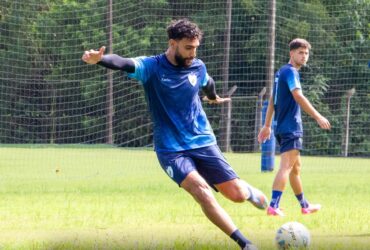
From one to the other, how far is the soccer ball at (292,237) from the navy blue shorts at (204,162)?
766 mm

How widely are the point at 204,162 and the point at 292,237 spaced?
1056mm

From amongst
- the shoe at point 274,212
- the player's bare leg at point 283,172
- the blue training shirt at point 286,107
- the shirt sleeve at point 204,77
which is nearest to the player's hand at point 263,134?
the blue training shirt at point 286,107

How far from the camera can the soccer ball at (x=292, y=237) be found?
734 cm

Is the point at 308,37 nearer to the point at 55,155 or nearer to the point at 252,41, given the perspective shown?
the point at 252,41

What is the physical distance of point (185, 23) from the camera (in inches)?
310

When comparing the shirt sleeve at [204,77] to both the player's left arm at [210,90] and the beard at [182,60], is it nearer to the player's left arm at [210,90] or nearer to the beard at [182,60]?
the player's left arm at [210,90]

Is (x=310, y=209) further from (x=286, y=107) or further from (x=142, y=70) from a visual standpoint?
(x=142, y=70)

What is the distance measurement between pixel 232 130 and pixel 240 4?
5.24 m

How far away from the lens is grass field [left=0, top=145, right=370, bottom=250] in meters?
7.88

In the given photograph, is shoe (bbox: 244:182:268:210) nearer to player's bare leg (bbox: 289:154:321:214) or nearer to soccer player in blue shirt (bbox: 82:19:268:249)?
soccer player in blue shirt (bbox: 82:19:268:249)

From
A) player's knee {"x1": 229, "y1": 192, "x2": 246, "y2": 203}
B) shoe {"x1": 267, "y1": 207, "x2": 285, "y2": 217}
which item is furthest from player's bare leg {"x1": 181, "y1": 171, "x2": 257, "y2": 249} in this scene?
shoe {"x1": 267, "y1": 207, "x2": 285, "y2": 217}

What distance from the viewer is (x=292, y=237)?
7363 millimetres

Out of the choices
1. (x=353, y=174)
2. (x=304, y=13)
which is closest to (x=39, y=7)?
(x=353, y=174)

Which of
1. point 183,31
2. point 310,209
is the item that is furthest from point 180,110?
point 310,209
